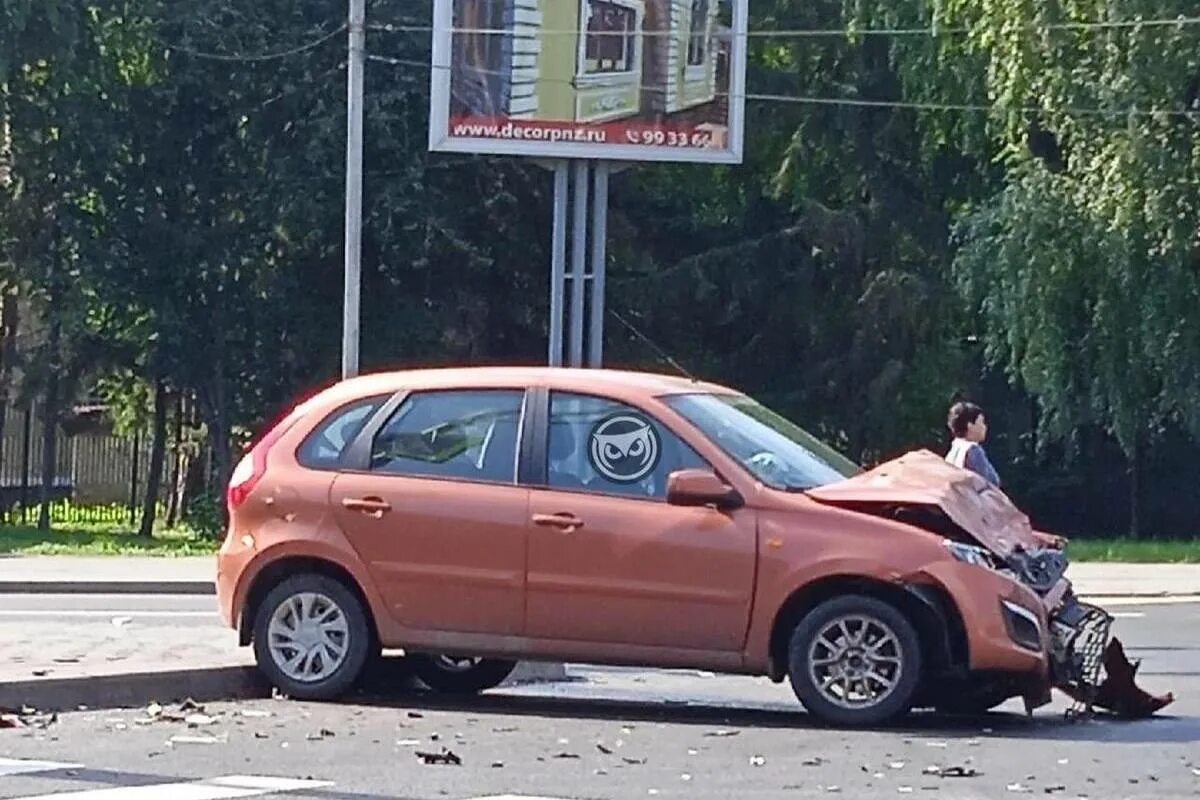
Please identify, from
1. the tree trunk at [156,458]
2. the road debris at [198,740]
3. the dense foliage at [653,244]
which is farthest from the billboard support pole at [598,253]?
the tree trunk at [156,458]

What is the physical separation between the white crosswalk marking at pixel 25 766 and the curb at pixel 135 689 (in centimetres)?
172

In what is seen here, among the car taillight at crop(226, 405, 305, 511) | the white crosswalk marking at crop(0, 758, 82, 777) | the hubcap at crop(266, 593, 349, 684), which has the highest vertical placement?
the car taillight at crop(226, 405, 305, 511)

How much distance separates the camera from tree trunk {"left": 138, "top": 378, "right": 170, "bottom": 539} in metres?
41.9

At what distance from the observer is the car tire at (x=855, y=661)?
1141 centimetres

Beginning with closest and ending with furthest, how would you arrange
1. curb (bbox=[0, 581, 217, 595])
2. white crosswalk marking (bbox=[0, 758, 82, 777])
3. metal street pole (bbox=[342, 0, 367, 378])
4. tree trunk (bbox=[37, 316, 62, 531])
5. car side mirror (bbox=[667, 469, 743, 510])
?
white crosswalk marking (bbox=[0, 758, 82, 777]) → car side mirror (bbox=[667, 469, 743, 510]) → curb (bbox=[0, 581, 217, 595]) → metal street pole (bbox=[342, 0, 367, 378]) → tree trunk (bbox=[37, 316, 62, 531])

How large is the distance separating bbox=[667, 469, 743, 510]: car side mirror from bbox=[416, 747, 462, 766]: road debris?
194cm

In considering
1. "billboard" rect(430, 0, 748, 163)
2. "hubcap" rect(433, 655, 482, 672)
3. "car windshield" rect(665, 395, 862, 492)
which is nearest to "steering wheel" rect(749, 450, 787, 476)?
"car windshield" rect(665, 395, 862, 492)

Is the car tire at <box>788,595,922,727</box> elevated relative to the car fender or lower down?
lower down

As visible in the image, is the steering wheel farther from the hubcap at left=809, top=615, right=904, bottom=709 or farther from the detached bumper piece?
the detached bumper piece

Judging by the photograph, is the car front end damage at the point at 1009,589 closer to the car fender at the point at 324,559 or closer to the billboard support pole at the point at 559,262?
the car fender at the point at 324,559

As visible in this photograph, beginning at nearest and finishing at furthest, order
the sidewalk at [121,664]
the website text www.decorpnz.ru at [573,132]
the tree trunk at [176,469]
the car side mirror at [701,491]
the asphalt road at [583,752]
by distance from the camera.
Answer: the asphalt road at [583,752] < the car side mirror at [701,491] < the sidewalk at [121,664] < the website text www.decorpnz.ru at [573,132] < the tree trunk at [176,469]

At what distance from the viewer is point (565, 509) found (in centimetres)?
1188

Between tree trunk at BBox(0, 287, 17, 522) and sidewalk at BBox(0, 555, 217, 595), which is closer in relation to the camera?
sidewalk at BBox(0, 555, 217, 595)

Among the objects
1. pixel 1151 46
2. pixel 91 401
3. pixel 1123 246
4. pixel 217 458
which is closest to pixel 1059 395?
pixel 1123 246
